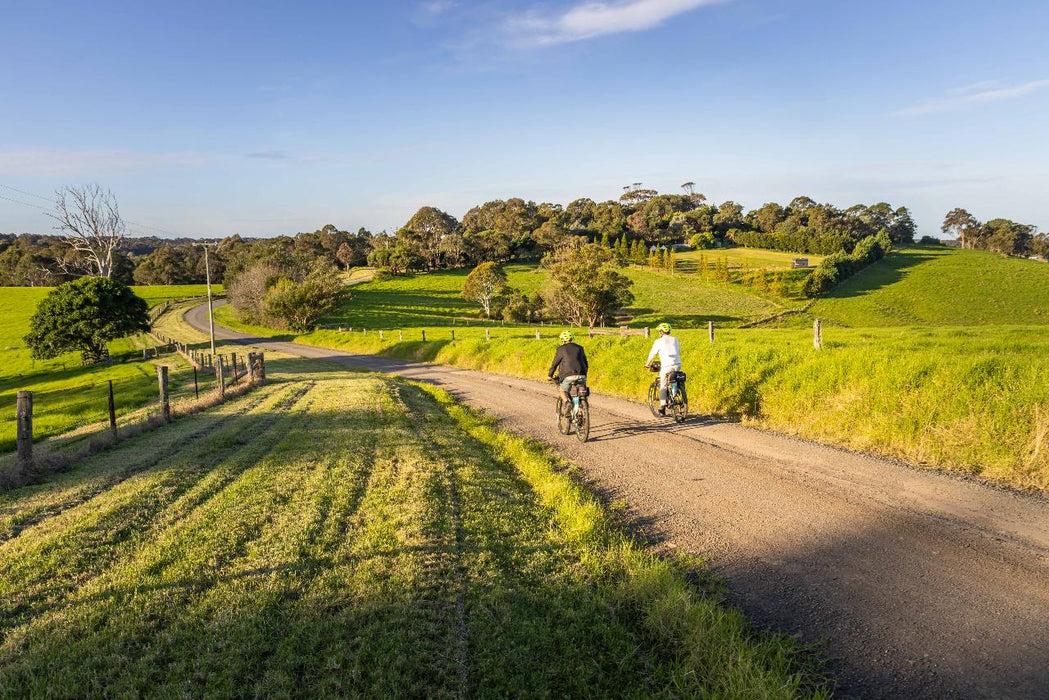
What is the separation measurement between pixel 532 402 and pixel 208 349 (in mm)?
41684

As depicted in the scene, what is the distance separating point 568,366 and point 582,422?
118 centimetres

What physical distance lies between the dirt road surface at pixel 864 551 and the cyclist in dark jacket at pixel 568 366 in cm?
160

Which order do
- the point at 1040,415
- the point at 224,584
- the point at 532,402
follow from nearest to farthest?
1. the point at 224,584
2. the point at 1040,415
3. the point at 532,402

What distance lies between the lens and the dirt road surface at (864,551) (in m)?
3.64

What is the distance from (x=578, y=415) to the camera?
10.7 meters

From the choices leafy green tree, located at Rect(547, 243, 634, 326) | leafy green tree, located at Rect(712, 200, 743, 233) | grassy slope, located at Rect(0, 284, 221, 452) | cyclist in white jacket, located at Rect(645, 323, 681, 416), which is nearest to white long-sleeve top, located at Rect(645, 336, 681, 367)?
cyclist in white jacket, located at Rect(645, 323, 681, 416)

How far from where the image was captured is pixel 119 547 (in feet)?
17.6

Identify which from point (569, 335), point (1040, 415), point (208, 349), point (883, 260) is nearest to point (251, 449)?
point (569, 335)

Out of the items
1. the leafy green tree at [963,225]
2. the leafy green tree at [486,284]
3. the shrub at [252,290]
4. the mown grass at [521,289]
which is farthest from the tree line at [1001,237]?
the shrub at [252,290]

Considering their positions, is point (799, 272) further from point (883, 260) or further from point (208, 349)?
point (208, 349)

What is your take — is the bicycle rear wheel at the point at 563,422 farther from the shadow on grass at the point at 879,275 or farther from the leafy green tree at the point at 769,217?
the leafy green tree at the point at 769,217

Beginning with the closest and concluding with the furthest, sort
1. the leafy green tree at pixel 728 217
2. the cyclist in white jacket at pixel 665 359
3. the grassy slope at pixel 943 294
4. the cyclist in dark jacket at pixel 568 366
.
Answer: the cyclist in dark jacket at pixel 568 366
the cyclist in white jacket at pixel 665 359
the grassy slope at pixel 943 294
the leafy green tree at pixel 728 217

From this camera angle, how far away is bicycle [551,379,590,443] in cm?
1042

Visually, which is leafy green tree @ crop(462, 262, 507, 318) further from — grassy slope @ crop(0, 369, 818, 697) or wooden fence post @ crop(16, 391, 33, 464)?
grassy slope @ crop(0, 369, 818, 697)
